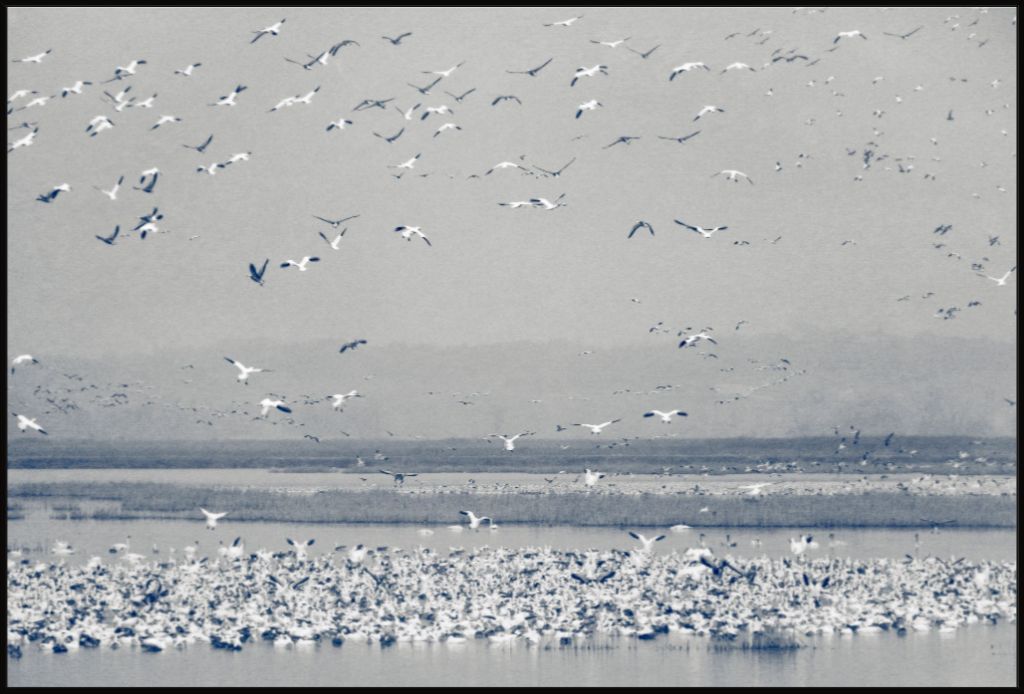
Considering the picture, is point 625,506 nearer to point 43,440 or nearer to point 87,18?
point 43,440

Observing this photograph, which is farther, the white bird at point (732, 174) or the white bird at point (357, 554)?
the white bird at point (732, 174)

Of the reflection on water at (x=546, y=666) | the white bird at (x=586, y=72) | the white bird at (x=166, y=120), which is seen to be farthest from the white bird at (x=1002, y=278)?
the white bird at (x=166, y=120)

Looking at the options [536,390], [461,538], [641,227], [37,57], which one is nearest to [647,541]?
[461,538]

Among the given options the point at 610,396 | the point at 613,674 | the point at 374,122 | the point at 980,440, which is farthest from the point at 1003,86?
the point at 613,674

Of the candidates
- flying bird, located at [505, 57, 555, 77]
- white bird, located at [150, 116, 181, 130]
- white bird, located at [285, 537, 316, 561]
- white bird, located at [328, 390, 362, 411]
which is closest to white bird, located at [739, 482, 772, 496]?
white bird, located at [328, 390, 362, 411]

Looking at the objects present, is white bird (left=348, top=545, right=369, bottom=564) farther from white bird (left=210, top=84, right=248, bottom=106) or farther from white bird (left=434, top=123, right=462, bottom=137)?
white bird (left=210, top=84, right=248, bottom=106)

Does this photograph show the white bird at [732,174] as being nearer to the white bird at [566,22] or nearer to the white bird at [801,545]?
the white bird at [566,22]
